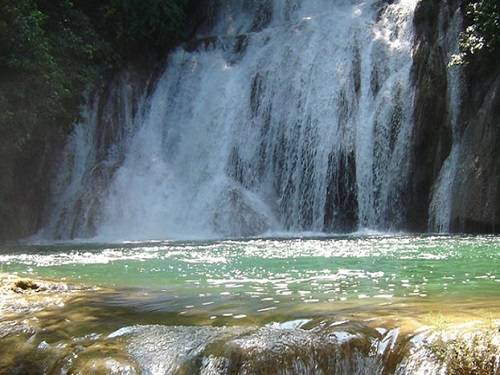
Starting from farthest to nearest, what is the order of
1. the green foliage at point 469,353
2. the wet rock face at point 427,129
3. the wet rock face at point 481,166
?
the wet rock face at point 427,129
the wet rock face at point 481,166
the green foliage at point 469,353

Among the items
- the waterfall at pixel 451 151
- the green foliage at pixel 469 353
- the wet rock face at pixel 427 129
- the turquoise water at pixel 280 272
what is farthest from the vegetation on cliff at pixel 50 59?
the green foliage at pixel 469 353

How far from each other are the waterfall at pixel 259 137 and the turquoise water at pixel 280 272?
13.5 ft

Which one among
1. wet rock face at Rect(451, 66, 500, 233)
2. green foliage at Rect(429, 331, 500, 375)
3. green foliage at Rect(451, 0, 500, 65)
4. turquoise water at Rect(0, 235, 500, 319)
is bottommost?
green foliage at Rect(429, 331, 500, 375)

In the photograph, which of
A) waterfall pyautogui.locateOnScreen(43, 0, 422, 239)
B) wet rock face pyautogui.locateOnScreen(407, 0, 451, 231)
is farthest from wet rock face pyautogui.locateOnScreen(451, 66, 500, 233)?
waterfall pyautogui.locateOnScreen(43, 0, 422, 239)

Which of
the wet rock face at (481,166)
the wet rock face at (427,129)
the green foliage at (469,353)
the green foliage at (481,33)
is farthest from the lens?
the wet rock face at (427,129)

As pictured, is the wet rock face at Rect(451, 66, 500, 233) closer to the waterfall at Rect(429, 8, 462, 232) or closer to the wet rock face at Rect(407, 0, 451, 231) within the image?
the waterfall at Rect(429, 8, 462, 232)

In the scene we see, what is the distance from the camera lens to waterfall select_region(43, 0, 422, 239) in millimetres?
19672

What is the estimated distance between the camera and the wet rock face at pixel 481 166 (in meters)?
17.1

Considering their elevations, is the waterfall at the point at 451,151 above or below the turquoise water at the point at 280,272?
above

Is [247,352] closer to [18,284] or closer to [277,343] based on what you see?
[277,343]

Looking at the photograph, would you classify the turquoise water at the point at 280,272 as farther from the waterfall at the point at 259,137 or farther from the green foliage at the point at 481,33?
the green foliage at the point at 481,33

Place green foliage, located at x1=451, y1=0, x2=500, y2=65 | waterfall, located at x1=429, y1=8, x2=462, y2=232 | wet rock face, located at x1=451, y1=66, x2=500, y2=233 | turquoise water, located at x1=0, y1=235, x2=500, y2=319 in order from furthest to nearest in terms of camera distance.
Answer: waterfall, located at x1=429, y1=8, x2=462, y2=232, green foliage, located at x1=451, y1=0, x2=500, y2=65, wet rock face, located at x1=451, y1=66, x2=500, y2=233, turquoise water, located at x1=0, y1=235, x2=500, y2=319

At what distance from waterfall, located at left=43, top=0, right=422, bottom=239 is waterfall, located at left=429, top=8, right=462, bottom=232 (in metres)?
0.98

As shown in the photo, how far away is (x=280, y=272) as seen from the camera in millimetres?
9594
